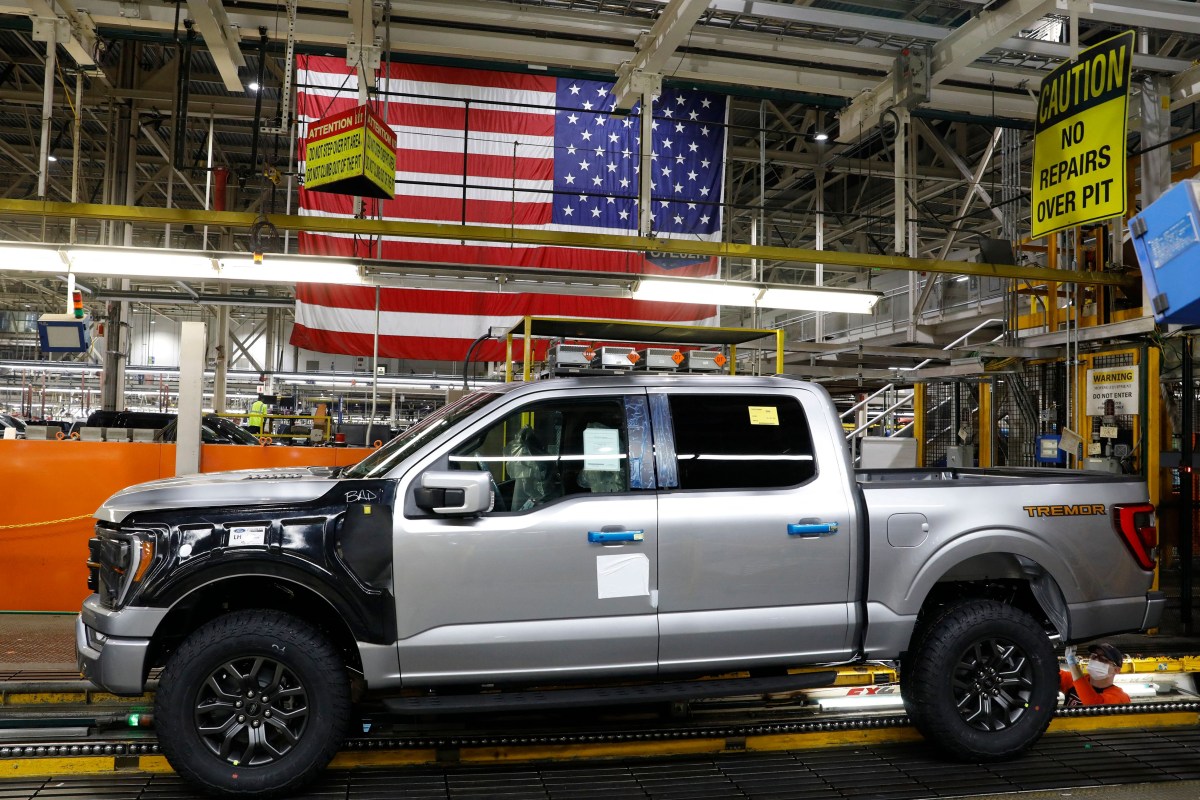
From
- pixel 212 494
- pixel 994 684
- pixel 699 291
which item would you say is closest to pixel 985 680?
pixel 994 684

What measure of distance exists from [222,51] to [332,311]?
11.7 feet

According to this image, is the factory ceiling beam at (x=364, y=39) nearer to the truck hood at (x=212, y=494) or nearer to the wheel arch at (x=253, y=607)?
the truck hood at (x=212, y=494)

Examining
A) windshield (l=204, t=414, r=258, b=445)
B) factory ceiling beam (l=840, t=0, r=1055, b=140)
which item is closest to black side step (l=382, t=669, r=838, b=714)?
factory ceiling beam (l=840, t=0, r=1055, b=140)

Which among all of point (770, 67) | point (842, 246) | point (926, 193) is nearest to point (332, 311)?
point (770, 67)

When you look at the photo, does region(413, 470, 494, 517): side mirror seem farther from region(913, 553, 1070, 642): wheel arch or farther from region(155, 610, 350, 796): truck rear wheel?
region(913, 553, 1070, 642): wheel arch

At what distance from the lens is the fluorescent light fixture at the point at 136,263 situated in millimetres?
7906

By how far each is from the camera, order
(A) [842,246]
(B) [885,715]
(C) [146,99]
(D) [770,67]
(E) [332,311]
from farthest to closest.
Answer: (A) [842,246], (C) [146,99], (E) [332,311], (D) [770,67], (B) [885,715]

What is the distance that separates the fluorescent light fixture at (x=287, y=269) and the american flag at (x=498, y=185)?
6.80ft

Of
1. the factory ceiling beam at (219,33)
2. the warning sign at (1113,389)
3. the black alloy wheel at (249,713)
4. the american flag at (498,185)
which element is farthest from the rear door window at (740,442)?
the american flag at (498,185)

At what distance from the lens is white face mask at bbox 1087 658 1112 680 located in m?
4.89

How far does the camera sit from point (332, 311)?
36.4ft

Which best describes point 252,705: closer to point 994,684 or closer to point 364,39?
point 994,684

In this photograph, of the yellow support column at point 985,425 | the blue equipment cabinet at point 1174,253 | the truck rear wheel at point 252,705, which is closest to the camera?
the blue equipment cabinet at point 1174,253

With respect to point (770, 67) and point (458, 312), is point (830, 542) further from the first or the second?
point (458, 312)
